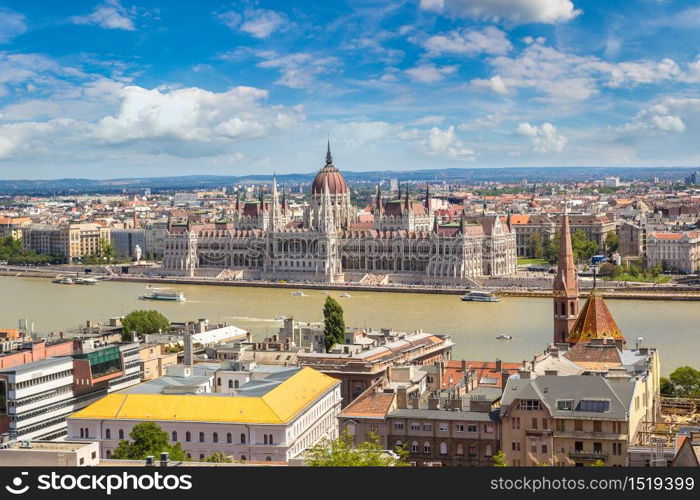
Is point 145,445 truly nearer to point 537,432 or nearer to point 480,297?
point 537,432

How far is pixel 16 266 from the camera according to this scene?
6400cm

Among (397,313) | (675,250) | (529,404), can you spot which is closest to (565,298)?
(529,404)

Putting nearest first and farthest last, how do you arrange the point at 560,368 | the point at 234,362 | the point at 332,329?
the point at 560,368, the point at 234,362, the point at 332,329

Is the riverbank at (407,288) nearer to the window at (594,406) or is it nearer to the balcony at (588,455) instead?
the window at (594,406)

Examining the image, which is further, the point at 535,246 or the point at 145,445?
the point at 535,246

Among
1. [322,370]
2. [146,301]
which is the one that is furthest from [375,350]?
[146,301]

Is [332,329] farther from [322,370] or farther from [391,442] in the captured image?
[391,442]

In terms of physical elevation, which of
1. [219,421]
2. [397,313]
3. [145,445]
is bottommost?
[397,313]

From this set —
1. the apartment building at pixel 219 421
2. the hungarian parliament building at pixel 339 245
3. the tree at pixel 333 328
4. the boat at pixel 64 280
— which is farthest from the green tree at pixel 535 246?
the apartment building at pixel 219 421

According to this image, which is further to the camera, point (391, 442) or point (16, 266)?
point (16, 266)
